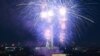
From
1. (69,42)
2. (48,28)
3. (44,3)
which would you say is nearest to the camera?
(44,3)

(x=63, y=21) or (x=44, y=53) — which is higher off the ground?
(x=63, y=21)

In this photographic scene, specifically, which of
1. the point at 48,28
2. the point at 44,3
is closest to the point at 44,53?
the point at 48,28

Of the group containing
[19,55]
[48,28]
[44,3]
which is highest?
[44,3]

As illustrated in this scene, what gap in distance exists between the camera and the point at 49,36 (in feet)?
154

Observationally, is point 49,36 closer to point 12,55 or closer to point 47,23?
point 47,23

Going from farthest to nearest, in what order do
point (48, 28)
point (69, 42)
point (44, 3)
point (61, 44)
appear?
point (69, 42) → point (61, 44) → point (48, 28) → point (44, 3)

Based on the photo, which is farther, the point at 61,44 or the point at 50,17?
the point at 61,44

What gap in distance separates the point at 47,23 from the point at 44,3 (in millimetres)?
3468

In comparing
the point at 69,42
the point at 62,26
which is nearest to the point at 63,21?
the point at 62,26

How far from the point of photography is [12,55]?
158ft

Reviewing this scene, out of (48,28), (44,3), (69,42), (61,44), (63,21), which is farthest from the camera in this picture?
(69,42)

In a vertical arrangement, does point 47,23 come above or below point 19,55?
above

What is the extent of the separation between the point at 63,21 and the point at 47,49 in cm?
862

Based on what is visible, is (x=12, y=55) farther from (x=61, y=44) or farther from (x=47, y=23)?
(x=61, y=44)
